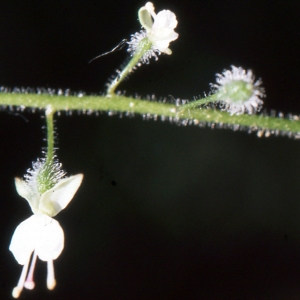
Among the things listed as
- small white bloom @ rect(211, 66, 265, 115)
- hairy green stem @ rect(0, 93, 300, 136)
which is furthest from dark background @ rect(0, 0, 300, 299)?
small white bloom @ rect(211, 66, 265, 115)

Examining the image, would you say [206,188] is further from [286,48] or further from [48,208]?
[48,208]

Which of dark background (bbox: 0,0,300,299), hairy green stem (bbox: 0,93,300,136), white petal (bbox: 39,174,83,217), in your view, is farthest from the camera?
dark background (bbox: 0,0,300,299)

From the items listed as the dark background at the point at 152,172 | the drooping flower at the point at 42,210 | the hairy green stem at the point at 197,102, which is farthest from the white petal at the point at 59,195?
the dark background at the point at 152,172

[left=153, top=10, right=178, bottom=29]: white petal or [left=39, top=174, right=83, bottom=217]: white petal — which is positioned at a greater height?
[left=153, top=10, right=178, bottom=29]: white petal

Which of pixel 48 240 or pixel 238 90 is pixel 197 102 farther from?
pixel 48 240

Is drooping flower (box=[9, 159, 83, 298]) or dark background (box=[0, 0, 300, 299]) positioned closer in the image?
drooping flower (box=[9, 159, 83, 298])

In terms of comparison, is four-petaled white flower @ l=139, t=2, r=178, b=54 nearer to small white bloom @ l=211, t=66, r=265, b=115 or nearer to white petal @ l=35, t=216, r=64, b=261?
small white bloom @ l=211, t=66, r=265, b=115

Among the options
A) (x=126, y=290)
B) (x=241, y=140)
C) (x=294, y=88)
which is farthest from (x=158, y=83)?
(x=126, y=290)
